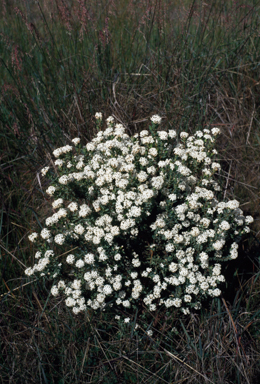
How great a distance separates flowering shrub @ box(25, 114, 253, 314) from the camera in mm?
2396

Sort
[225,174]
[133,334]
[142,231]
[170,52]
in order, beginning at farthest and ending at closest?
[170,52] → [225,174] → [142,231] → [133,334]

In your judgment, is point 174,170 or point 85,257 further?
point 174,170

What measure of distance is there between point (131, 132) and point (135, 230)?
6.27ft

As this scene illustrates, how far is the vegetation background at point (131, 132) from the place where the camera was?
244cm

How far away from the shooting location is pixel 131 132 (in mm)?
4066

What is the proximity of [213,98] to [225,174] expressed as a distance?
108 centimetres

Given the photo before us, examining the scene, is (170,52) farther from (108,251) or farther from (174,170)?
(108,251)

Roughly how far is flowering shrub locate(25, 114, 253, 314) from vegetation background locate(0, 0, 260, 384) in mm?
292

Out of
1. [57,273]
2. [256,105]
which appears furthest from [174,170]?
[256,105]

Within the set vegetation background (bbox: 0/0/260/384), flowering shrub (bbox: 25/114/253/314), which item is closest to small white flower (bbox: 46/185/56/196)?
flowering shrub (bbox: 25/114/253/314)

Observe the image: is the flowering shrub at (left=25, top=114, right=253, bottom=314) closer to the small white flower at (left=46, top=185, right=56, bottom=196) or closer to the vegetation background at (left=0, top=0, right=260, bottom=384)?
the small white flower at (left=46, top=185, right=56, bottom=196)

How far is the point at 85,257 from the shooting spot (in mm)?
2402

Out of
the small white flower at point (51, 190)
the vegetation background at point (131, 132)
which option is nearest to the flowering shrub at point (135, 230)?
the small white flower at point (51, 190)

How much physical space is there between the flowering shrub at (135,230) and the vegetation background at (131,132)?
292 mm
